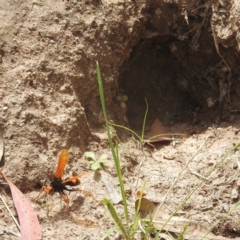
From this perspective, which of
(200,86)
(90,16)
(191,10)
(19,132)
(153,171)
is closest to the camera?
(19,132)

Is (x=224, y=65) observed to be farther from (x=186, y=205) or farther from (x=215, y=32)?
(x=186, y=205)

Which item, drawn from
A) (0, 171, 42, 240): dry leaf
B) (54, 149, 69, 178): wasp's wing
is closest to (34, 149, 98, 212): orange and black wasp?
(54, 149, 69, 178): wasp's wing

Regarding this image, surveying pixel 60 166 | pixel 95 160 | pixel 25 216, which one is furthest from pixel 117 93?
pixel 25 216

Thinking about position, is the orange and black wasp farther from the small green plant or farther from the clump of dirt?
the small green plant

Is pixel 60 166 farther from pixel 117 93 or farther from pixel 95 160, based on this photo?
pixel 117 93

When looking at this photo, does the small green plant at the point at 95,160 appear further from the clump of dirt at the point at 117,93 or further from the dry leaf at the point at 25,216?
the dry leaf at the point at 25,216

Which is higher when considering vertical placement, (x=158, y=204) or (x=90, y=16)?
(x=90, y=16)

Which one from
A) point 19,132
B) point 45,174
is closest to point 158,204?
point 45,174
